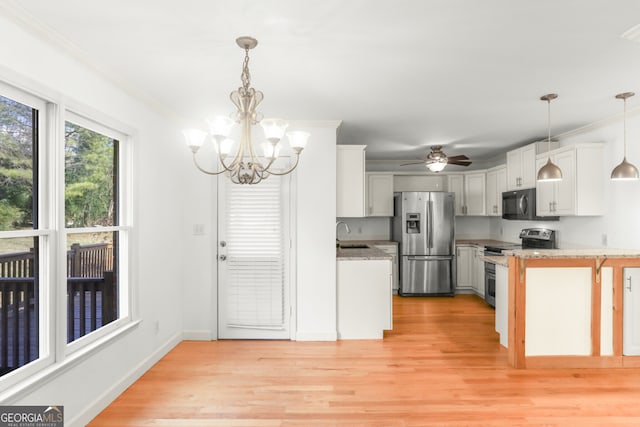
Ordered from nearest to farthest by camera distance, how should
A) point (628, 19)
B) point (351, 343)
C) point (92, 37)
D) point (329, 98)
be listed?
point (628, 19) < point (92, 37) < point (329, 98) < point (351, 343)

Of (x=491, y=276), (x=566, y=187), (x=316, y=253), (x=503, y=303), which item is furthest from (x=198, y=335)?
(x=566, y=187)

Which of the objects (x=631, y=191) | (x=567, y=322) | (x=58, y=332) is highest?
(x=631, y=191)

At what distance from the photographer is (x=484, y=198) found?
6395 mm

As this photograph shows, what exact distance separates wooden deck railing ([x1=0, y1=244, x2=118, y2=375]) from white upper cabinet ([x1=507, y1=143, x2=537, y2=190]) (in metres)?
4.82

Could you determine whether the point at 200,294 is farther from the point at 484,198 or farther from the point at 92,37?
the point at 484,198

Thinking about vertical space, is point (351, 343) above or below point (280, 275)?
below

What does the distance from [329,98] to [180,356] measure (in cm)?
280

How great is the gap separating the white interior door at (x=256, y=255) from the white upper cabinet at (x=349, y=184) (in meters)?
0.60

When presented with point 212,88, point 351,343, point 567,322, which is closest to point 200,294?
point 351,343

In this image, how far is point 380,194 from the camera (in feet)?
21.2

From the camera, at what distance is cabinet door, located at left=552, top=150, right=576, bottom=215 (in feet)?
13.8

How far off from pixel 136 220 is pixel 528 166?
183 inches

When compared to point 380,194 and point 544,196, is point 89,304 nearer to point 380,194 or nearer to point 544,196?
point 380,194

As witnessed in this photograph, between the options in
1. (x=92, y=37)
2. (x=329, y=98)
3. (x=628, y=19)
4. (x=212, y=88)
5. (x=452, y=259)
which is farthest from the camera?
(x=452, y=259)
